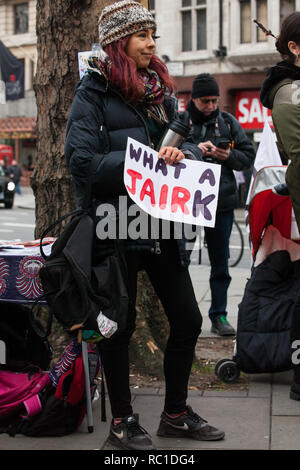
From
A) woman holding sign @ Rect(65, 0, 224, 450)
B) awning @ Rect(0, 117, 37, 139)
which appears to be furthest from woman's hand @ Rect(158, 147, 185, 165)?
awning @ Rect(0, 117, 37, 139)

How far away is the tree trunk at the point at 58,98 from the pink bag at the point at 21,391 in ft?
2.80

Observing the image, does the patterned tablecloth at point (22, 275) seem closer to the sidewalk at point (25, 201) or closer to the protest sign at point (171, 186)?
the protest sign at point (171, 186)

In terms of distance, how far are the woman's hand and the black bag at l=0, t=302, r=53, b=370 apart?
118 cm

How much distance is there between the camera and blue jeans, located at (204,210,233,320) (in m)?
5.82

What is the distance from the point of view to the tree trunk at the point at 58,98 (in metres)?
4.61

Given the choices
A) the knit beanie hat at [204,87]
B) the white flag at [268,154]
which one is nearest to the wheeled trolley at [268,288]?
the white flag at [268,154]

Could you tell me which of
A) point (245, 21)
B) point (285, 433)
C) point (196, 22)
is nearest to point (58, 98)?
point (285, 433)

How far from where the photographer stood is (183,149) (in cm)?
354

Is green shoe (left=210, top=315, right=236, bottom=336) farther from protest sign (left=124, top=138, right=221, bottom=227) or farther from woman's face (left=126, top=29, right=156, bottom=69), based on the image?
woman's face (left=126, top=29, right=156, bottom=69)

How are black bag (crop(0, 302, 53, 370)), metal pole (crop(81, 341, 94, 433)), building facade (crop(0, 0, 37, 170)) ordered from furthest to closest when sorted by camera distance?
building facade (crop(0, 0, 37, 170)), black bag (crop(0, 302, 53, 370)), metal pole (crop(81, 341, 94, 433))

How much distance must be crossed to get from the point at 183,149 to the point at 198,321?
80cm

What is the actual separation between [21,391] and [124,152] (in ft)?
4.29
